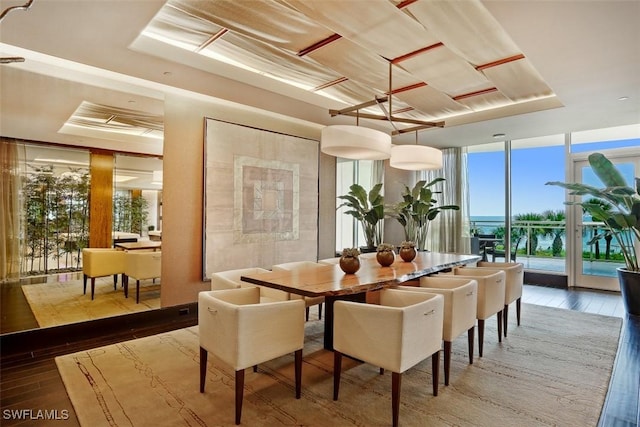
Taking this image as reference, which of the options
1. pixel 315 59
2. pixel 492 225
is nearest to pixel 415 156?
pixel 315 59

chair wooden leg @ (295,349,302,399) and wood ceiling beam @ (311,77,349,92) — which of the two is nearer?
chair wooden leg @ (295,349,302,399)

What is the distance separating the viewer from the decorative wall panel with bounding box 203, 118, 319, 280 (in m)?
4.36

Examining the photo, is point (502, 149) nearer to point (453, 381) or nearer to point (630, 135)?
point (630, 135)

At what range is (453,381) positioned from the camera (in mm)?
2574

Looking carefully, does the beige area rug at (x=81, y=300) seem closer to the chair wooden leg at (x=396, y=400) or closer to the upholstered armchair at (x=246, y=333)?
the upholstered armchair at (x=246, y=333)

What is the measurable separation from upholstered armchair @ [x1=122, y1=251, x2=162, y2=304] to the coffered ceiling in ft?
4.42

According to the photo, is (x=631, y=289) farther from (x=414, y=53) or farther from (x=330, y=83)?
(x=330, y=83)

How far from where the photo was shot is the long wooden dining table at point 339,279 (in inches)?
91.2

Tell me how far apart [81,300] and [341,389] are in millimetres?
3522

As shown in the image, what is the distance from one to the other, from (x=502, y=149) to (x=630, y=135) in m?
1.92

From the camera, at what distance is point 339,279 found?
104 inches

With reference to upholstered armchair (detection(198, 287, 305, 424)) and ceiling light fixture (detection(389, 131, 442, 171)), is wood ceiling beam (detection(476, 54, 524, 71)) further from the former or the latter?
upholstered armchair (detection(198, 287, 305, 424))

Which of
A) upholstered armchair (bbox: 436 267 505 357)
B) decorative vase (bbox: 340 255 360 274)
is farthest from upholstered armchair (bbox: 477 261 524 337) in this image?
decorative vase (bbox: 340 255 360 274)

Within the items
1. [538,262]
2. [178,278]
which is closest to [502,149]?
[538,262]
